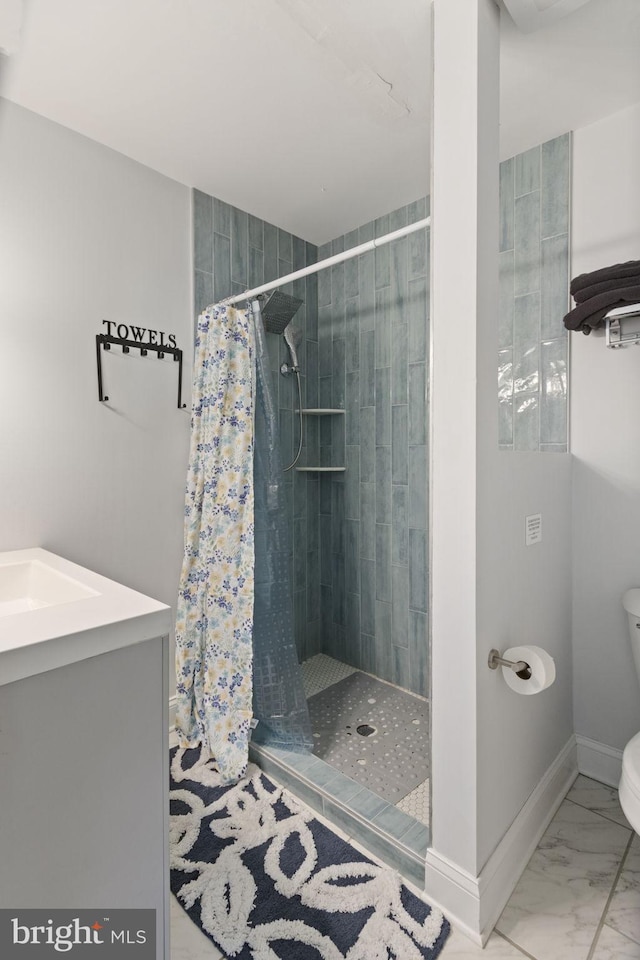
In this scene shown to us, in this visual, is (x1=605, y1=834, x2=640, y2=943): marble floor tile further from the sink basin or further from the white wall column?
the sink basin

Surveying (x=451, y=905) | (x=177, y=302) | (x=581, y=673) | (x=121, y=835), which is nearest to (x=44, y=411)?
(x=177, y=302)

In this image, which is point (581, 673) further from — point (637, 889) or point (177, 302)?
point (177, 302)

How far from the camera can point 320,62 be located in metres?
1.49

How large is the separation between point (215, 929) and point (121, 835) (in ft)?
1.89

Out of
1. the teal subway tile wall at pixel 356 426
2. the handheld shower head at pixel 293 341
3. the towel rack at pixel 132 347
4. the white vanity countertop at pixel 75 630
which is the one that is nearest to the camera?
the white vanity countertop at pixel 75 630

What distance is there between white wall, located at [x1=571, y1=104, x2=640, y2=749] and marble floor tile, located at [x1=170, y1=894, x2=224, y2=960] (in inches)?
58.3

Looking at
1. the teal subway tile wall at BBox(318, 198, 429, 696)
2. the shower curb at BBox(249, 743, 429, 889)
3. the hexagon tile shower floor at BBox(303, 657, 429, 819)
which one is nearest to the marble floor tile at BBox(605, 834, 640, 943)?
the shower curb at BBox(249, 743, 429, 889)

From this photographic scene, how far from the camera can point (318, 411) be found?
2570mm

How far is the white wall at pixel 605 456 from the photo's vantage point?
5.70 feet

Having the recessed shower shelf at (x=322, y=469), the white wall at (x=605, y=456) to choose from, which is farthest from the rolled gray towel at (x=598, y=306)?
the recessed shower shelf at (x=322, y=469)

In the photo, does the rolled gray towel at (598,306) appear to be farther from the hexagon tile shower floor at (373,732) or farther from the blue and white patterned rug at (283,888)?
the blue and white patterned rug at (283,888)

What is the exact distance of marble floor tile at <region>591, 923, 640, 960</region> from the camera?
3.85 feet

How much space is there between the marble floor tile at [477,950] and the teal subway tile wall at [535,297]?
5.01ft

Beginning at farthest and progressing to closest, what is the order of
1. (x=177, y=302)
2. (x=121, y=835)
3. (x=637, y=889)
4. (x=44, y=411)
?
(x=177, y=302)
(x=44, y=411)
(x=637, y=889)
(x=121, y=835)
